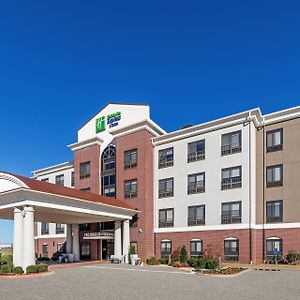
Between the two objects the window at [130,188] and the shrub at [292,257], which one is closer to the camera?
the shrub at [292,257]

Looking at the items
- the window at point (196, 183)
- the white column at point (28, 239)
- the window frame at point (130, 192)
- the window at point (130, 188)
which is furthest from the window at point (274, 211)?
the white column at point (28, 239)

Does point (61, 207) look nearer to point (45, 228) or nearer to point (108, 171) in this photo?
point (108, 171)

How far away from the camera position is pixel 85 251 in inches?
1427

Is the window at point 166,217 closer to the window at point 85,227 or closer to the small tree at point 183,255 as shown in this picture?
the small tree at point 183,255

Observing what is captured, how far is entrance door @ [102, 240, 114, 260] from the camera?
3484 cm

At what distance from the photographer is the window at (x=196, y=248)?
1209 inches

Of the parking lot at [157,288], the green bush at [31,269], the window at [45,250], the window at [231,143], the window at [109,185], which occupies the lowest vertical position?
the window at [45,250]

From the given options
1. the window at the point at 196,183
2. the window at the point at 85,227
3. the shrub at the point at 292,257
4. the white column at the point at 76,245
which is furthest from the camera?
the window at the point at 85,227

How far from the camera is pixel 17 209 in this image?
2297 centimetres

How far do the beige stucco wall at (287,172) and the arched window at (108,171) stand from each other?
47.5 feet

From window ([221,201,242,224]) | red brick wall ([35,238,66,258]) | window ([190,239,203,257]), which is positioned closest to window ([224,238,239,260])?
window ([221,201,242,224])

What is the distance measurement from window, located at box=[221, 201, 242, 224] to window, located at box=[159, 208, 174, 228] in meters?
5.27

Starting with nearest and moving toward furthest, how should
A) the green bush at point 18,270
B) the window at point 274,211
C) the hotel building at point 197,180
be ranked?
the green bush at point 18,270, the window at point 274,211, the hotel building at point 197,180

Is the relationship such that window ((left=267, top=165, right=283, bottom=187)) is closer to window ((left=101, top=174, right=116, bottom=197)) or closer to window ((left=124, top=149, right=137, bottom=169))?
window ((left=124, top=149, right=137, bottom=169))
